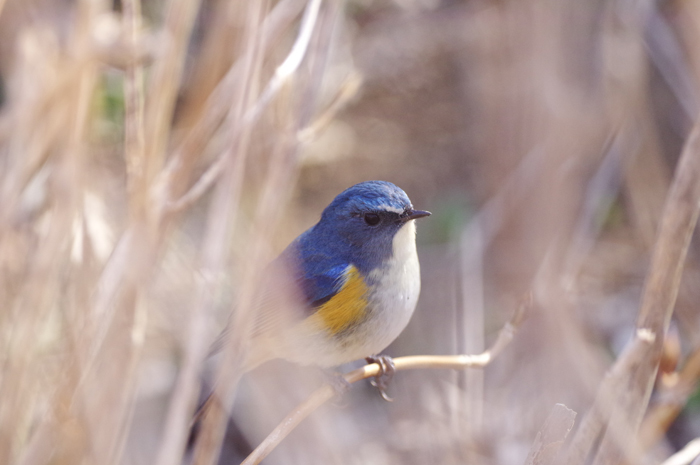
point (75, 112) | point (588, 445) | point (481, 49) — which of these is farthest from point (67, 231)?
point (481, 49)

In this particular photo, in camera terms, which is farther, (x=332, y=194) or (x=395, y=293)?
(x=332, y=194)

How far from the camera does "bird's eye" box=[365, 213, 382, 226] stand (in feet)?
6.64

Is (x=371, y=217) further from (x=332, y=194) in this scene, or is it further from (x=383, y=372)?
(x=332, y=194)

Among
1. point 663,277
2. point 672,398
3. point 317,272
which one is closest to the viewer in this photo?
point 663,277

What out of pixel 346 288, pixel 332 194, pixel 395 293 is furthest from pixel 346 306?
pixel 332 194

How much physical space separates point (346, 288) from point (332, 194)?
6.17 ft

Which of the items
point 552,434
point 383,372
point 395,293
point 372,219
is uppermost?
point 372,219

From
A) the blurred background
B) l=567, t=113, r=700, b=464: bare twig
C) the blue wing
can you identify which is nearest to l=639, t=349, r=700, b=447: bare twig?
the blurred background

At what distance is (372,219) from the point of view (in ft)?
6.70

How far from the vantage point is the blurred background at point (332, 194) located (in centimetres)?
171

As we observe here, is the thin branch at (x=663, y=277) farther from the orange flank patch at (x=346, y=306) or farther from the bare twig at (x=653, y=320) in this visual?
the orange flank patch at (x=346, y=306)

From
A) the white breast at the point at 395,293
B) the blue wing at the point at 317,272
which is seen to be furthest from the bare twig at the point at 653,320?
the blue wing at the point at 317,272

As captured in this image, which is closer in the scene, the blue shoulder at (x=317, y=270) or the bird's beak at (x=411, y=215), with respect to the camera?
the bird's beak at (x=411, y=215)

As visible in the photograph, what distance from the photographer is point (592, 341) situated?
313 centimetres
